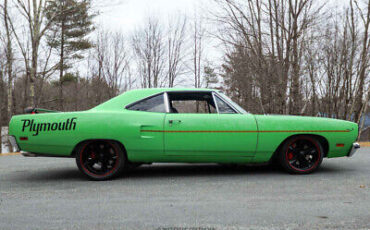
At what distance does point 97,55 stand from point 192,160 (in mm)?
15728

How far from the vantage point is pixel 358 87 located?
16.7m

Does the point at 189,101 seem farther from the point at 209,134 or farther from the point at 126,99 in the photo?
the point at 126,99

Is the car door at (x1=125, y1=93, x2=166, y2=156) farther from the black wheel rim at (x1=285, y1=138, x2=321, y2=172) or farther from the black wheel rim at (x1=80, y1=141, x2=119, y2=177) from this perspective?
the black wheel rim at (x1=285, y1=138, x2=321, y2=172)

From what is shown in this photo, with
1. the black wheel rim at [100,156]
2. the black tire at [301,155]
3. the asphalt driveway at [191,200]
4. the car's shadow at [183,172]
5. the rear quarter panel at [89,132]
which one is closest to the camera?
the asphalt driveway at [191,200]

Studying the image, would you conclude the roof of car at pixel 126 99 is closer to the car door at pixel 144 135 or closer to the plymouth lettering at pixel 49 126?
the car door at pixel 144 135

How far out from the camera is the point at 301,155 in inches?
163

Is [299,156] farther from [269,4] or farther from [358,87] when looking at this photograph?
[358,87]

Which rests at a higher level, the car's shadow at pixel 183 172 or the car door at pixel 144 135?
the car door at pixel 144 135

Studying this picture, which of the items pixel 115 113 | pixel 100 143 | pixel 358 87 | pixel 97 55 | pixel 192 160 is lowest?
pixel 192 160

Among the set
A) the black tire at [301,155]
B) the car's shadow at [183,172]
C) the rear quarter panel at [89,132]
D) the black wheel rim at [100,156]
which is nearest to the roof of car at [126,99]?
the rear quarter panel at [89,132]

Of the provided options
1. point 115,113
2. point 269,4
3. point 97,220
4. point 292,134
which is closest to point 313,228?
point 97,220

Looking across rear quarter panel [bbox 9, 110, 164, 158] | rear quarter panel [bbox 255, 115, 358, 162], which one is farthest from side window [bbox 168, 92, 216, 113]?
rear quarter panel [bbox 255, 115, 358, 162]

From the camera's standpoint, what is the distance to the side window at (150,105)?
4.02 meters

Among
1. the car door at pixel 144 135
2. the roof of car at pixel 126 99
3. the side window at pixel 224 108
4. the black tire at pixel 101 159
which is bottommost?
the black tire at pixel 101 159
